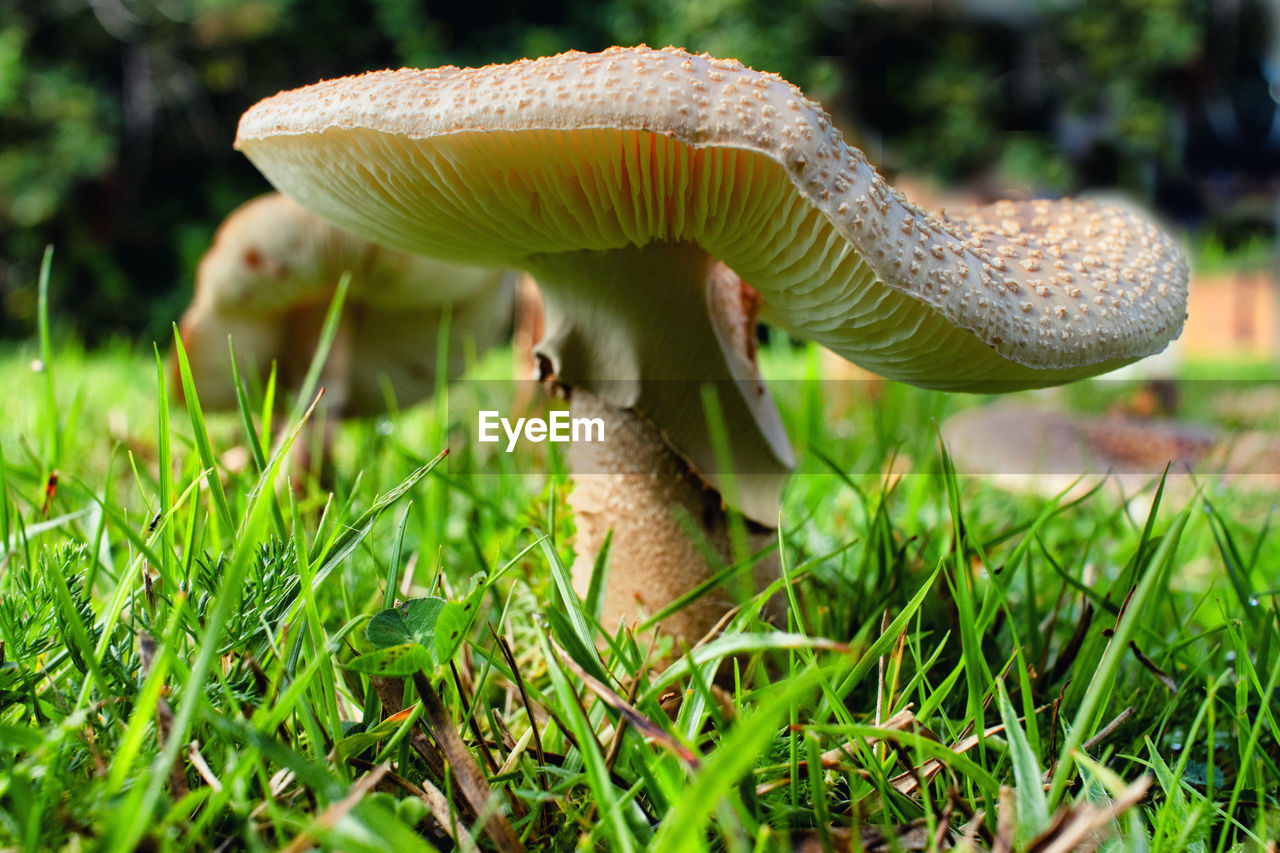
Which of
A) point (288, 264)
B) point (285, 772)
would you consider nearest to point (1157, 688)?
point (285, 772)

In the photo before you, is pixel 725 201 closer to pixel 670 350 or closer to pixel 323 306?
pixel 670 350

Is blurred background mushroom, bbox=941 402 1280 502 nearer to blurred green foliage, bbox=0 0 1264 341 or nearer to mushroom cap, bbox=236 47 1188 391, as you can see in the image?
mushroom cap, bbox=236 47 1188 391

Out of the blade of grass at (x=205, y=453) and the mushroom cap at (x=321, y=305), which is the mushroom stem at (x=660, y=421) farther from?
the mushroom cap at (x=321, y=305)

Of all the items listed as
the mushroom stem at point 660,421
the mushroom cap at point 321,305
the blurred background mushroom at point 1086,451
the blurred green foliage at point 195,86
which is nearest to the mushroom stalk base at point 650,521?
the mushroom stem at point 660,421

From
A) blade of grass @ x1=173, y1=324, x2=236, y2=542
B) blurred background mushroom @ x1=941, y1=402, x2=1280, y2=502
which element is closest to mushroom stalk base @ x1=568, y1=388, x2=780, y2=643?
blade of grass @ x1=173, y1=324, x2=236, y2=542

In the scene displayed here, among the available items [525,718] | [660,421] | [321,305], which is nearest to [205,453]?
[525,718]

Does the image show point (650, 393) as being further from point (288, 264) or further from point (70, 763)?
point (288, 264)

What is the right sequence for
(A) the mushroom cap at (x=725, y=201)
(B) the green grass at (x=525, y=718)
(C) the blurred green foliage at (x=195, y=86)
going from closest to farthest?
(B) the green grass at (x=525, y=718) → (A) the mushroom cap at (x=725, y=201) → (C) the blurred green foliage at (x=195, y=86)
